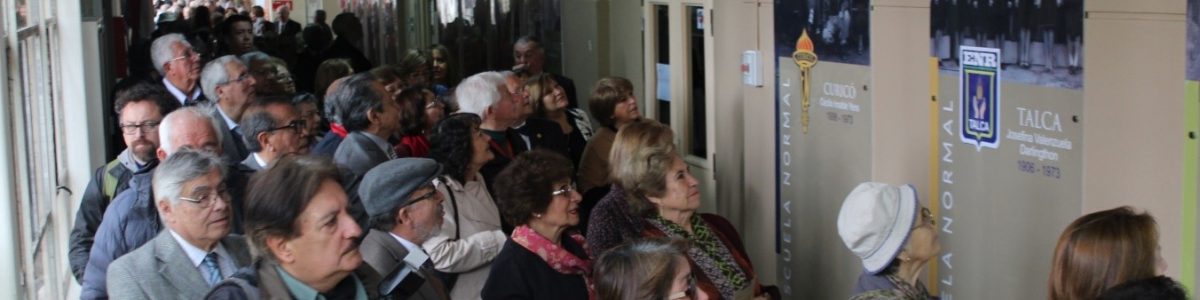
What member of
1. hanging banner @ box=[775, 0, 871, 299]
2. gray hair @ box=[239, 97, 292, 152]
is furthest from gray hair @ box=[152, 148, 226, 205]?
hanging banner @ box=[775, 0, 871, 299]

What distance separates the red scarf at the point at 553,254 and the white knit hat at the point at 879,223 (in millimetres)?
863

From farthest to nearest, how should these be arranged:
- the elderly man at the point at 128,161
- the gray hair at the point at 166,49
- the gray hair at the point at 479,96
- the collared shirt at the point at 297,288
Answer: the gray hair at the point at 166,49
the gray hair at the point at 479,96
the elderly man at the point at 128,161
the collared shirt at the point at 297,288

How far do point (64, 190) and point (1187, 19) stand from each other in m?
5.43

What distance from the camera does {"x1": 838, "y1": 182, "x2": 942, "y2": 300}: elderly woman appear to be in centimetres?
485

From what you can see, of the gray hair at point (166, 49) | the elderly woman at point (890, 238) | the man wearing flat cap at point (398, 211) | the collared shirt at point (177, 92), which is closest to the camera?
the man wearing flat cap at point (398, 211)

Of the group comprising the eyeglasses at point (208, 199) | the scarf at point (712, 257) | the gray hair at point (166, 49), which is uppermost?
the gray hair at point (166, 49)

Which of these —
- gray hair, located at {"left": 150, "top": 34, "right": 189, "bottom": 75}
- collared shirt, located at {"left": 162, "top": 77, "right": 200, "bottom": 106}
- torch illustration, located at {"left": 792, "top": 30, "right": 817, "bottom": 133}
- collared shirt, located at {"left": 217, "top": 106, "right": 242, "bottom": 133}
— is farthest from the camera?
gray hair, located at {"left": 150, "top": 34, "right": 189, "bottom": 75}

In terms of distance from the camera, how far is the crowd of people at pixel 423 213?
3.81m

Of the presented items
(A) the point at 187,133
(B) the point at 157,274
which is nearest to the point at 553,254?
(B) the point at 157,274

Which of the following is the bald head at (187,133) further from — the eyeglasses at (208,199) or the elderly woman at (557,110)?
the elderly woman at (557,110)

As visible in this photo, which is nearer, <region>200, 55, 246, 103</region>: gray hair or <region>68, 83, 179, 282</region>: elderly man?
<region>68, 83, 179, 282</region>: elderly man

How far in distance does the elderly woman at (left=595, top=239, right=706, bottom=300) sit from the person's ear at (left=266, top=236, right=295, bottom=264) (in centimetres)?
107

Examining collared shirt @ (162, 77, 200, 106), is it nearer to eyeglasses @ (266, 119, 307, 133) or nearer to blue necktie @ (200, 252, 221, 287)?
eyeglasses @ (266, 119, 307, 133)

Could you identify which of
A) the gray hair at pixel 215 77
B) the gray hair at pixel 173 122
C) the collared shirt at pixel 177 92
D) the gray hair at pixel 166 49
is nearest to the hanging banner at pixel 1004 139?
the gray hair at pixel 173 122
